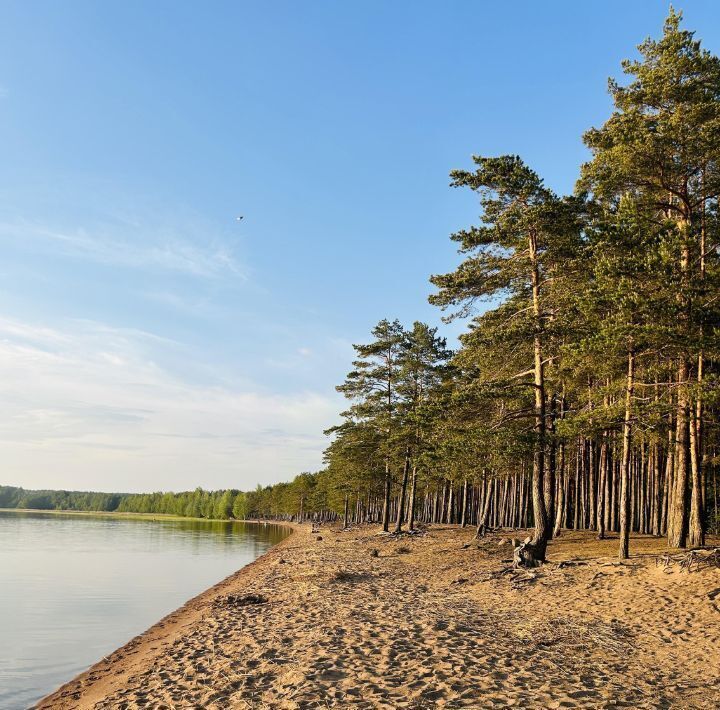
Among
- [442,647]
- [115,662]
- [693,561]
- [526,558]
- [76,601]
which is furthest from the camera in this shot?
[76,601]

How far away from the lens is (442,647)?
10570 millimetres

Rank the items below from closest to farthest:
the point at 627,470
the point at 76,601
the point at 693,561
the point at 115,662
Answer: the point at 115,662, the point at 693,561, the point at 627,470, the point at 76,601

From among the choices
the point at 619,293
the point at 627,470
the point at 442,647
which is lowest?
the point at 442,647

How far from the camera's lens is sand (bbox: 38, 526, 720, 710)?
841 cm

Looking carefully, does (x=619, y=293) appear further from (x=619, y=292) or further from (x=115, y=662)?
(x=115, y=662)

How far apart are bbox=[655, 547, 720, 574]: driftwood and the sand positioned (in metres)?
0.36

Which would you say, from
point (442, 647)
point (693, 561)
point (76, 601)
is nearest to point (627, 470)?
point (693, 561)

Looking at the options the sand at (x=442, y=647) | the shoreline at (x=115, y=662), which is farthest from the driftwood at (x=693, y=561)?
the shoreline at (x=115, y=662)

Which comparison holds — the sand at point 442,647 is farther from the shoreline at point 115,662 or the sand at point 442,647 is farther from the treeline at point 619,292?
the treeline at point 619,292

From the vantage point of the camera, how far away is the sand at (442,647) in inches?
331

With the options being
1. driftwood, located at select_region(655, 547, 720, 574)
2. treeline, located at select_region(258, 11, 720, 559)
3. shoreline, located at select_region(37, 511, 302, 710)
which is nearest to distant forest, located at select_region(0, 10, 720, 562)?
treeline, located at select_region(258, 11, 720, 559)

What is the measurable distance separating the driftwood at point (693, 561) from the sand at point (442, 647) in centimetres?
36

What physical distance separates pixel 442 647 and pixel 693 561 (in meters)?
Result: 9.47

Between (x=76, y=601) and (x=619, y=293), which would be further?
(x=76, y=601)
